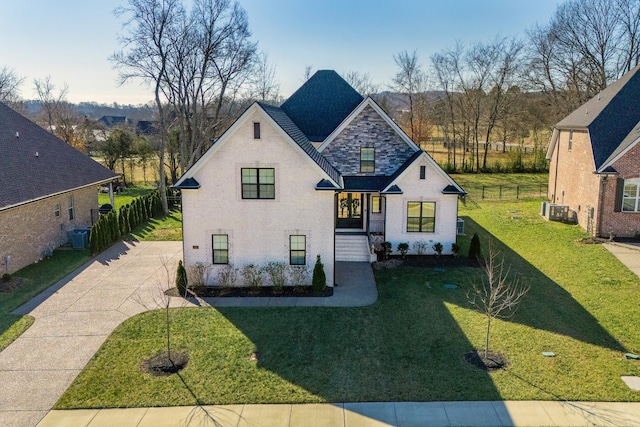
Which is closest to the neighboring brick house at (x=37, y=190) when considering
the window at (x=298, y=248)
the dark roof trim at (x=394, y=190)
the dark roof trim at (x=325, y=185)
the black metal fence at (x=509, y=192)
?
the window at (x=298, y=248)

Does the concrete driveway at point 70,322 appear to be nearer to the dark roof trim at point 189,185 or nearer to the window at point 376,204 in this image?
the dark roof trim at point 189,185

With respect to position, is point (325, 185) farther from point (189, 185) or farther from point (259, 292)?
point (189, 185)

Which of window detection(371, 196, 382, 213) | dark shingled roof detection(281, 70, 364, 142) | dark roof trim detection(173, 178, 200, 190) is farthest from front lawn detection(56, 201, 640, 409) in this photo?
dark shingled roof detection(281, 70, 364, 142)

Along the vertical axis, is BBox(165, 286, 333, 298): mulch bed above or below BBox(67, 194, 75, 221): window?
below

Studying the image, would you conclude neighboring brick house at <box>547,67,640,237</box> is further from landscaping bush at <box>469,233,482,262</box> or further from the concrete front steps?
the concrete front steps

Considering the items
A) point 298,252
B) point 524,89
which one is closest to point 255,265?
point 298,252

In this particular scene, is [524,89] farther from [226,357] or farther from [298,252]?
[226,357]

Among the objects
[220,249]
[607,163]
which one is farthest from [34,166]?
[607,163]
